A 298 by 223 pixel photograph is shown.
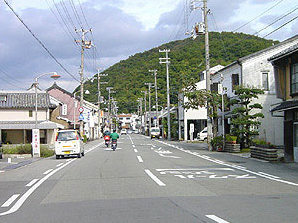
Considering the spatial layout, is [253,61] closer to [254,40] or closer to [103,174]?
[254,40]

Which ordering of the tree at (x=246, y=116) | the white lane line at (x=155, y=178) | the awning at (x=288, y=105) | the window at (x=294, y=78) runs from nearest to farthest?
1. the white lane line at (x=155, y=178)
2. the awning at (x=288, y=105)
3. the window at (x=294, y=78)
4. the tree at (x=246, y=116)

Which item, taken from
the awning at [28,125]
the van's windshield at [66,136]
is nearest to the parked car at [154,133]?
the awning at [28,125]

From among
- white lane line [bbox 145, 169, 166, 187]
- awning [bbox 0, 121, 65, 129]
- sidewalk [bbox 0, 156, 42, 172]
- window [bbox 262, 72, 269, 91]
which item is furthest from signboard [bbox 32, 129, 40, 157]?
window [bbox 262, 72, 269, 91]

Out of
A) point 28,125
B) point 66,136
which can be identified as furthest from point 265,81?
point 28,125

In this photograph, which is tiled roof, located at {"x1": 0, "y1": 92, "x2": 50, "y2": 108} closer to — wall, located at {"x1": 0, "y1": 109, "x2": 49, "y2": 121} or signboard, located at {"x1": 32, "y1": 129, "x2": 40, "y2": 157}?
wall, located at {"x1": 0, "y1": 109, "x2": 49, "y2": 121}

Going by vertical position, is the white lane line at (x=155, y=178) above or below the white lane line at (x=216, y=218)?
below

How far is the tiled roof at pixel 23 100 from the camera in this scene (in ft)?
140

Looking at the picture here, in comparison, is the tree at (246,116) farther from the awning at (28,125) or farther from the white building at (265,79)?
the awning at (28,125)

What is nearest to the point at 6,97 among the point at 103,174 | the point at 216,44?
the point at 216,44

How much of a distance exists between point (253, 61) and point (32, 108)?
2574 centimetres

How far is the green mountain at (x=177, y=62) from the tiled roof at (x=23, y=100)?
54.2 ft

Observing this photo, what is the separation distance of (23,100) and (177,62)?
68.6ft

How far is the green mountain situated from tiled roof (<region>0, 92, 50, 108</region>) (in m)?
16.5

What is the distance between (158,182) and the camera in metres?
11.9
